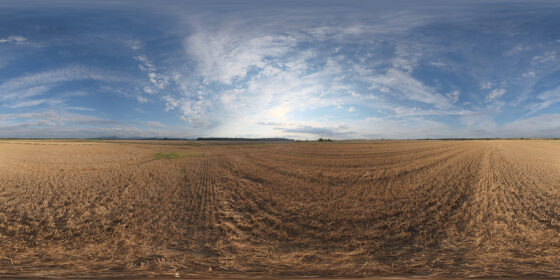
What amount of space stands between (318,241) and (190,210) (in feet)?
14.3

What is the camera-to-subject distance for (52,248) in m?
5.35

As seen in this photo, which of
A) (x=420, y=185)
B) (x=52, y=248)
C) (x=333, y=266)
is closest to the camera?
(x=333, y=266)

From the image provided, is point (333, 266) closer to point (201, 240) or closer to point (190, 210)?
point (201, 240)

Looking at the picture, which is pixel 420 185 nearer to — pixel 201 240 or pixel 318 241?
pixel 318 241

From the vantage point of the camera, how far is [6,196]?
32.9 ft

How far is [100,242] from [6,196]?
8.18 m

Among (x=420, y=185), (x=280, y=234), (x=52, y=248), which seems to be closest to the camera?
(x=52, y=248)

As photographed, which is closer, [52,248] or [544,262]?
[544,262]

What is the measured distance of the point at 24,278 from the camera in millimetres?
4008

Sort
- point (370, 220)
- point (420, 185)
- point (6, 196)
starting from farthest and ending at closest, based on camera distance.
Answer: point (420, 185) → point (6, 196) → point (370, 220)

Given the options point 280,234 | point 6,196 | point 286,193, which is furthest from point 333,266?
point 6,196

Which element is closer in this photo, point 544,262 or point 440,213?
point 544,262

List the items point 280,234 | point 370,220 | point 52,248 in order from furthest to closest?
point 370,220
point 280,234
point 52,248

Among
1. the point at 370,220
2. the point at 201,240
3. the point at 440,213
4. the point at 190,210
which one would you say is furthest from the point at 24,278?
the point at 440,213
